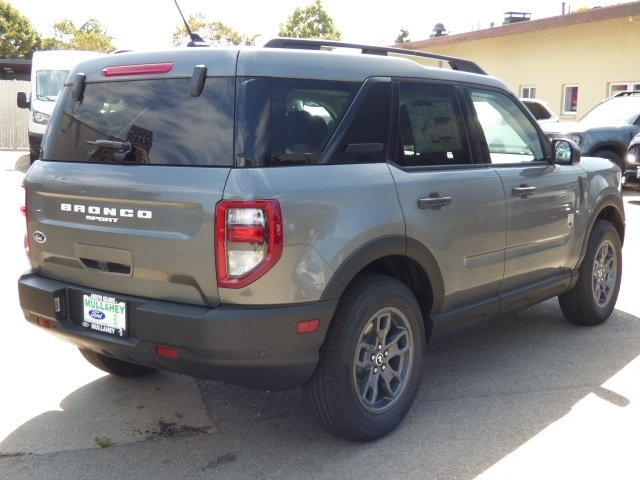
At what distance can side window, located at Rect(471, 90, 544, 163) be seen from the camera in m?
4.57

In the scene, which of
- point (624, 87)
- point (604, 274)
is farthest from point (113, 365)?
point (624, 87)

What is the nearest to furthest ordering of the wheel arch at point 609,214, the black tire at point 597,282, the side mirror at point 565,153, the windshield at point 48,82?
1. the side mirror at point 565,153
2. the wheel arch at point 609,214
3. the black tire at point 597,282
4. the windshield at point 48,82

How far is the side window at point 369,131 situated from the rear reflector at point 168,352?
113 cm

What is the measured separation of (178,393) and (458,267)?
1815 mm

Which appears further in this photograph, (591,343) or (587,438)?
(591,343)

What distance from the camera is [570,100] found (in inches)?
912

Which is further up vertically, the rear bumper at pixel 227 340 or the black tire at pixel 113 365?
the rear bumper at pixel 227 340

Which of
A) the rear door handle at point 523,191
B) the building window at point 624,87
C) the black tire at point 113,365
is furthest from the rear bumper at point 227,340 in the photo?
the building window at point 624,87

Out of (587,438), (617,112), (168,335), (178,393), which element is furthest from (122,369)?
(617,112)

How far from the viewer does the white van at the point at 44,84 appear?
16406 mm

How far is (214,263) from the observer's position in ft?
10.2

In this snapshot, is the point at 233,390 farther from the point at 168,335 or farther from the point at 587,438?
the point at 587,438

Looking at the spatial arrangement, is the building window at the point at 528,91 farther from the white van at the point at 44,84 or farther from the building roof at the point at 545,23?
the white van at the point at 44,84

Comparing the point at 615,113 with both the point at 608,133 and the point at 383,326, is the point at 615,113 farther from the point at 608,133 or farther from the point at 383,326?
the point at 383,326
